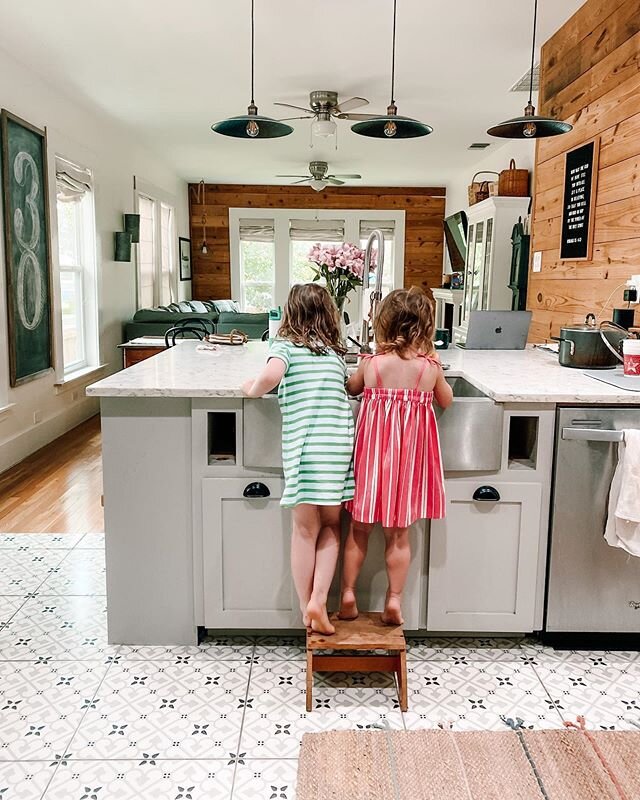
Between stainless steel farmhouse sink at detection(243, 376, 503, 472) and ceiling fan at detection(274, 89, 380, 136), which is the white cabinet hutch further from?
stainless steel farmhouse sink at detection(243, 376, 503, 472)

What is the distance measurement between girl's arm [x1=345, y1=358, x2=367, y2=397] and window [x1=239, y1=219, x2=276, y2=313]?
871 cm

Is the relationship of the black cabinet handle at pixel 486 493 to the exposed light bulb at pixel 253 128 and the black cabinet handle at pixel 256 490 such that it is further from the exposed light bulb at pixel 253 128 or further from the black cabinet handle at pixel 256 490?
the exposed light bulb at pixel 253 128

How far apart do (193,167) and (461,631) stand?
7.93m

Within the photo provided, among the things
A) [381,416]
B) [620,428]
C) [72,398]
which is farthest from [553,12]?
[72,398]

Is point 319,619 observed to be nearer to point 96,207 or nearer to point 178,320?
point 96,207

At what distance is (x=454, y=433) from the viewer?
7.31 ft

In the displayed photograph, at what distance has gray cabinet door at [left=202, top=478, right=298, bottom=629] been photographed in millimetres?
2291

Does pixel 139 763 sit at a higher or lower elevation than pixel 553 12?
lower

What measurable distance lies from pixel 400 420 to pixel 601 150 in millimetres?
2231

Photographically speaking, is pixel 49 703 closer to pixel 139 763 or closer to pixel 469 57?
pixel 139 763

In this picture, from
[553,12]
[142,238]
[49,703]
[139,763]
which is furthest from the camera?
[142,238]

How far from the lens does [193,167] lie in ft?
29.8

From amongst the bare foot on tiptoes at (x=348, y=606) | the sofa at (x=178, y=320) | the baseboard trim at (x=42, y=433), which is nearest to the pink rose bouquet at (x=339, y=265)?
the bare foot on tiptoes at (x=348, y=606)

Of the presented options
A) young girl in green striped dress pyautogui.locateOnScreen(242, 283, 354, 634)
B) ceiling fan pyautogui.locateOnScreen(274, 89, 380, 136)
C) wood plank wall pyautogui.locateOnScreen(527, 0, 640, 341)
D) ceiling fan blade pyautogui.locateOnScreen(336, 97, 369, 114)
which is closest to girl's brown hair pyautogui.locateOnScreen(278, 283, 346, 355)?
young girl in green striped dress pyautogui.locateOnScreen(242, 283, 354, 634)
